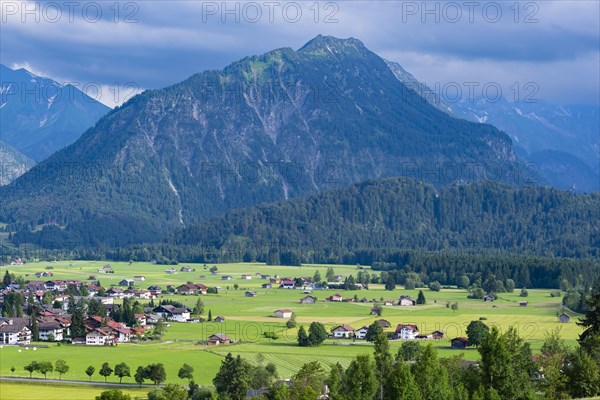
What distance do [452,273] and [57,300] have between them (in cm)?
7770

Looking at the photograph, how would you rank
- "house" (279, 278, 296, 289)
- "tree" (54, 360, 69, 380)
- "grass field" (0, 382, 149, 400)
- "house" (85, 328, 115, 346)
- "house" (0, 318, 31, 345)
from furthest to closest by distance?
"house" (279, 278, 296, 289), "house" (0, 318, 31, 345), "house" (85, 328, 115, 346), "tree" (54, 360, 69, 380), "grass field" (0, 382, 149, 400)

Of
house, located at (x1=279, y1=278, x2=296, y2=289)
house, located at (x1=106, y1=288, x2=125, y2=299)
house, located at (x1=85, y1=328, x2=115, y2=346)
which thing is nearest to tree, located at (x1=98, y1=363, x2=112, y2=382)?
house, located at (x1=85, y1=328, x2=115, y2=346)

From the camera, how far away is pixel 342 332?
11200 cm

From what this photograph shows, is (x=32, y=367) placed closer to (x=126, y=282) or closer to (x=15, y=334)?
(x=15, y=334)

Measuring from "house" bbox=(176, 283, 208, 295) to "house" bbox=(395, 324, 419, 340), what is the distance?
5917 centimetres

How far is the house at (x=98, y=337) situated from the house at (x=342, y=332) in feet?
81.4

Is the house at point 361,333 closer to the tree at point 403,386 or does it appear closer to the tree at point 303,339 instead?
the tree at point 303,339

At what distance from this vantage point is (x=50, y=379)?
278 feet

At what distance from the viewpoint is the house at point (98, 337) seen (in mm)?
108688

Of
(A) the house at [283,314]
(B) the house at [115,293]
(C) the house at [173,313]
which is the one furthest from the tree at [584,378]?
(B) the house at [115,293]

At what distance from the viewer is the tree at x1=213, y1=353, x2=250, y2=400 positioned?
72.9m

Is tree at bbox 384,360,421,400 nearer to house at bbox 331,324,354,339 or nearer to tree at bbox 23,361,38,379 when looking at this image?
tree at bbox 23,361,38,379

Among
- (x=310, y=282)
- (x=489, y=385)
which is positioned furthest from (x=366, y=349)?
(x=310, y=282)

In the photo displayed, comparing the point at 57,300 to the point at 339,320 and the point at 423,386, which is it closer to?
the point at 339,320
